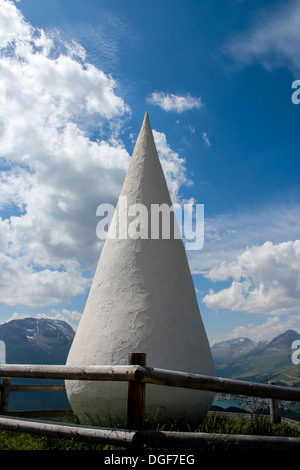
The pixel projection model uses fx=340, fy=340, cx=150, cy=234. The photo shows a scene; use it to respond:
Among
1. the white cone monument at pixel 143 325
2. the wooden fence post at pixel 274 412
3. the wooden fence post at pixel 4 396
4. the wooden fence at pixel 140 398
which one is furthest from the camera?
the wooden fence post at pixel 274 412

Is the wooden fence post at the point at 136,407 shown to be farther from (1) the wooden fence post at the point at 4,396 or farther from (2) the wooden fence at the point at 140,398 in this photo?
(1) the wooden fence post at the point at 4,396

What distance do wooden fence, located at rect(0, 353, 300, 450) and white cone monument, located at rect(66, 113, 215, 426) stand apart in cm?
140

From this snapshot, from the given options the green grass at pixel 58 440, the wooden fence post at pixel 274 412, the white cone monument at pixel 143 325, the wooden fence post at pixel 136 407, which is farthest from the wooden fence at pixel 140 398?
the wooden fence post at pixel 274 412

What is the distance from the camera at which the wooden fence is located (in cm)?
374

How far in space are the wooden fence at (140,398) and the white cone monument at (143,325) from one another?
140 centimetres

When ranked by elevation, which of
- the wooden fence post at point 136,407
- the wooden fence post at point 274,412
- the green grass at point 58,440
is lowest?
the wooden fence post at point 274,412

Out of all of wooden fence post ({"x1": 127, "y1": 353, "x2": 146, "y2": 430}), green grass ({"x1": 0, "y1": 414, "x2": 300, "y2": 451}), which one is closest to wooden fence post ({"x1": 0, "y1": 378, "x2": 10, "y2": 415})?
green grass ({"x1": 0, "y1": 414, "x2": 300, "y2": 451})

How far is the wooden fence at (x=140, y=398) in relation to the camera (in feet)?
12.3

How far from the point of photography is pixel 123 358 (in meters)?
5.83

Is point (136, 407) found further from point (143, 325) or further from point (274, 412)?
point (274, 412)

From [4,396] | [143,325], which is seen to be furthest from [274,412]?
[4,396]
